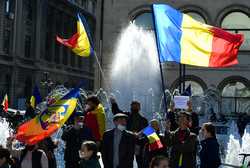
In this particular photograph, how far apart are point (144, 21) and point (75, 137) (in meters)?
21.1

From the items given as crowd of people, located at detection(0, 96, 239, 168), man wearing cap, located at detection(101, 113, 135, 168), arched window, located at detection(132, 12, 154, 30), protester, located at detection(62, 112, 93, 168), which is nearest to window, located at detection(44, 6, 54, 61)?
arched window, located at detection(132, 12, 154, 30)

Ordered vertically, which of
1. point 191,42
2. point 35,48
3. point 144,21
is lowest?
point 191,42

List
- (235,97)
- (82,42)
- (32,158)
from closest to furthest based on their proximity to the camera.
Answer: (32,158)
(82,42)
(235,97)

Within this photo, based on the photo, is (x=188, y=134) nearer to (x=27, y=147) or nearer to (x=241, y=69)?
(x=27, y=147)

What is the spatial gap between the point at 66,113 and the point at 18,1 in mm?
47444

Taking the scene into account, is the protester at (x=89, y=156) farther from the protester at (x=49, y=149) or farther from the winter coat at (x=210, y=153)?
the winter coat at (x=210, y=153)

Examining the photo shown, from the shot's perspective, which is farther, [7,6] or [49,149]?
[7,6]

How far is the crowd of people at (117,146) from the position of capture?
23.3 ft

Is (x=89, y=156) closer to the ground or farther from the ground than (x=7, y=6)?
closer to the ground

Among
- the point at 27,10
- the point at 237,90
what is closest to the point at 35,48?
the point at 27,10

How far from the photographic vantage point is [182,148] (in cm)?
822

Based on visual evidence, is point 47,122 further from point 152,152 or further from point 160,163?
point 160,163

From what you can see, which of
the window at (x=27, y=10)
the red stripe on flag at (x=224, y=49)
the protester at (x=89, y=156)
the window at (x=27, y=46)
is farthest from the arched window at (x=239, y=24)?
the window at (x=27, y=10)

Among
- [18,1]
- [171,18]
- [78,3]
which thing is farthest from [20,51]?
[171,18]
